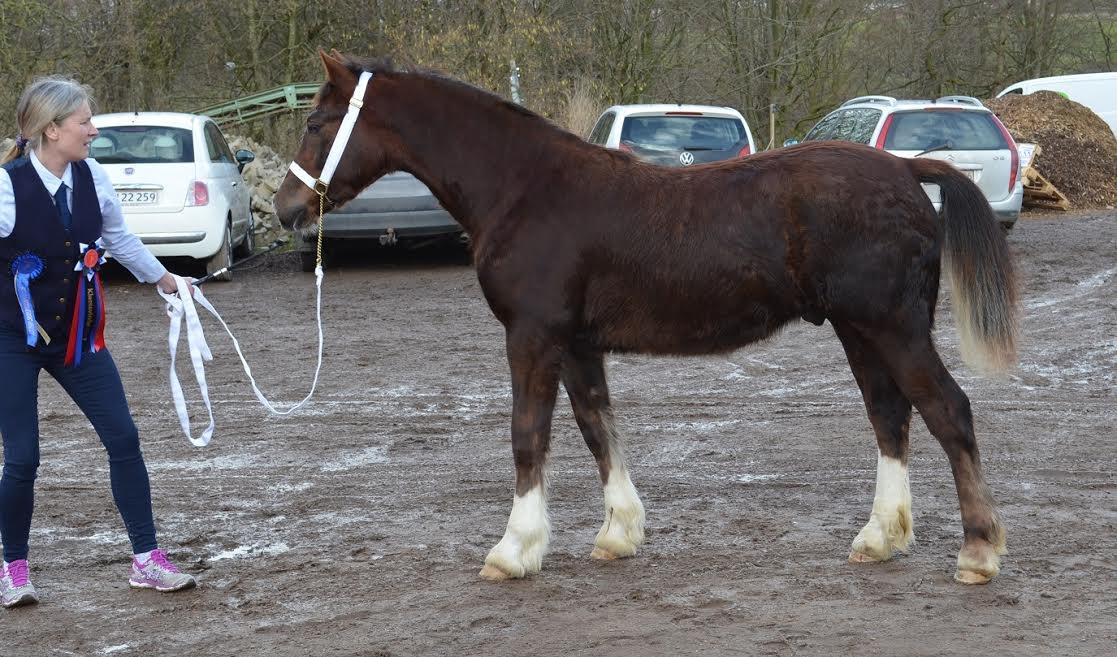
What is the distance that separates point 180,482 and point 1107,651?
4744 mm

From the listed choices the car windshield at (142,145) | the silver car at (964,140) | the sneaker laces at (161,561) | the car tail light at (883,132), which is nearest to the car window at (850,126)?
the silver car at (964,140)

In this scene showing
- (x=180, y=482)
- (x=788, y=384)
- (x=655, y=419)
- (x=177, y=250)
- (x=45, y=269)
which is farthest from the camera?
(x=177, y=250)

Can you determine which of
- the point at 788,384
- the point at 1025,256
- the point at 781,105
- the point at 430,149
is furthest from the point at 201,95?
the point at 430,149

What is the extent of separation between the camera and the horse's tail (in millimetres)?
5008

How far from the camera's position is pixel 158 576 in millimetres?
4969

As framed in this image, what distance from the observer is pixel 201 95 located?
26.4m

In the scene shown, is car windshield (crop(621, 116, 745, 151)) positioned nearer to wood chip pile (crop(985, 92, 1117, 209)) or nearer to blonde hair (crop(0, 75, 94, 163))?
wood chip pile (crop(985, 92, 1117, 209))

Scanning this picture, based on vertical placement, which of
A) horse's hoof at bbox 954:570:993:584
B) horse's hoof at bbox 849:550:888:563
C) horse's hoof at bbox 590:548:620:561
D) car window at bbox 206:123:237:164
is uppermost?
car window at bbox 206:123:237:164

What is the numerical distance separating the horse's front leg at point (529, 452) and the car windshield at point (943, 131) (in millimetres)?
12423

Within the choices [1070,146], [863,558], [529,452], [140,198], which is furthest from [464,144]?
[1070,146]

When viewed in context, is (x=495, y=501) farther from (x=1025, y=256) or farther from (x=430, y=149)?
(x=1025, y=256)

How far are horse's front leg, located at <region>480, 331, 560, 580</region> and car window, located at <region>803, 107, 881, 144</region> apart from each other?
1255 cm

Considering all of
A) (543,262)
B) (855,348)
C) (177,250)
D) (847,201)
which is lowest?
(177,250)

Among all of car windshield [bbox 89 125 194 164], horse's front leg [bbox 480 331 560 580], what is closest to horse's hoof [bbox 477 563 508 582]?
horse's front leg [bbox 480 331 560 580]
